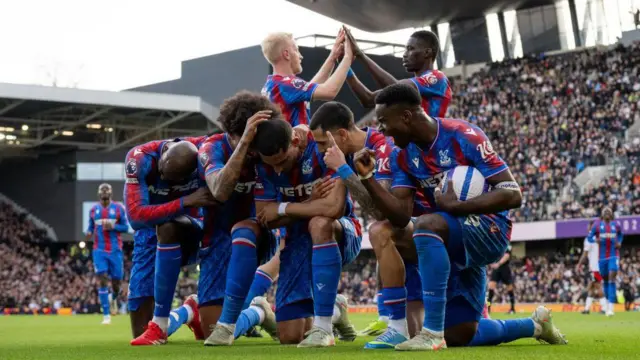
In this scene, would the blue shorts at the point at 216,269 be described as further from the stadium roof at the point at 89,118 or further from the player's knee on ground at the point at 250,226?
the stadium roof at the point at 89,118

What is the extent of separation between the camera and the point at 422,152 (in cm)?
636

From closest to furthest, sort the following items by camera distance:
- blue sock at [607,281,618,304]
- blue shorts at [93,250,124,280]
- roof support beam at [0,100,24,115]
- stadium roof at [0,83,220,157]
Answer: blue sock at [607,281,618,304] < blue shorts at [93,250,124,280] < roof support beam at [0,100,24,115] < stadium roof at [0,83,220,157]

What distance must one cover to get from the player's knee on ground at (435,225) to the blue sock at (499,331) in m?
0.83

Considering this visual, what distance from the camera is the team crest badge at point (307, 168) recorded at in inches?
275

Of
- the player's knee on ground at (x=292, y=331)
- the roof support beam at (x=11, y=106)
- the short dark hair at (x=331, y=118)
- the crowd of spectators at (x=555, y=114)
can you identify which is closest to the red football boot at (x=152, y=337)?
the player's knee on ground at (x=292, y=331)

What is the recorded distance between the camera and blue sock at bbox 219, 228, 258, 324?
6984 mm

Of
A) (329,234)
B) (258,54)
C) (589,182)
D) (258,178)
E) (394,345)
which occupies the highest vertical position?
(258,54)

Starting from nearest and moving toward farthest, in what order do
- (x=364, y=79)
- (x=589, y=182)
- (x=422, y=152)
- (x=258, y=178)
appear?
1. (x=422, y=152)
2. (x=258, y=178)
3. (x=589, y=182)
4. (x=364, y=79)

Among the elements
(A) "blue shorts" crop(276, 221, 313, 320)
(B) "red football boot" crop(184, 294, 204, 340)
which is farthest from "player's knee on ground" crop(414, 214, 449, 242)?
(B) "red football boot" crop(184, 294, 204, 340)

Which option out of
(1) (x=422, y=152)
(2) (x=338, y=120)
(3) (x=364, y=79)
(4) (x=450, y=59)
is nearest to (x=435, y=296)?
(1) (x=422, y=152)

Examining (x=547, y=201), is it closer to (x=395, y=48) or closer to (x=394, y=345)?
(x=395, y=48)

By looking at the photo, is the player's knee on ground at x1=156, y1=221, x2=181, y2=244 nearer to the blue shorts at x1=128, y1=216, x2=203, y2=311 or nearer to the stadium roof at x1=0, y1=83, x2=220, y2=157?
the blue shorts at x1=128, y1=216, x2=203, y2=311

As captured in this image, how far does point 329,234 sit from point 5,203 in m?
44.1

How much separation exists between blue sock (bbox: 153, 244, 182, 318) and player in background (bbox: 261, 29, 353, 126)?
1576mm
